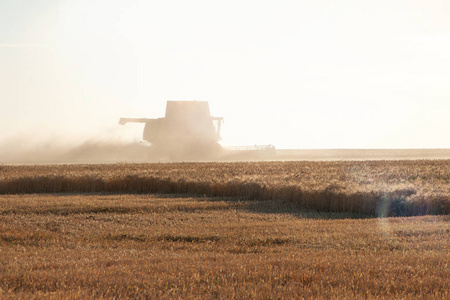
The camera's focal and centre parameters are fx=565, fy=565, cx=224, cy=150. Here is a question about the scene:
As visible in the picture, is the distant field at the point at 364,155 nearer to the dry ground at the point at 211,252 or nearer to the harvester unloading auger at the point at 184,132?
the harvester unloading auger at the point at 184,132

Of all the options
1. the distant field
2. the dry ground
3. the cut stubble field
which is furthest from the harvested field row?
the distant field

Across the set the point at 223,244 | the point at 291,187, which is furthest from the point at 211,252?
the point at 291,187

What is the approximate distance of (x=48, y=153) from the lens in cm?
4941

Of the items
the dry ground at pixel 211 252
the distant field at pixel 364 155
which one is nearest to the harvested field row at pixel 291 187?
the dry ground at pixel 211 252

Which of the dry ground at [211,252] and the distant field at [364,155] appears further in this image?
the distant field at [364,155]

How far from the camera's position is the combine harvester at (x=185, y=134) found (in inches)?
1806

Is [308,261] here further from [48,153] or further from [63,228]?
[48,153]

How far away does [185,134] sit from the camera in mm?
46344

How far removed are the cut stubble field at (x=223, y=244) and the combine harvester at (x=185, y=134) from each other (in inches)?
986

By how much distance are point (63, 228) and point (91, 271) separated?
552 cm

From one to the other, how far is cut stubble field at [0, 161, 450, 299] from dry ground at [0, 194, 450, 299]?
0.02 metres

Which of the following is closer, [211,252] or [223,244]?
[211,252]

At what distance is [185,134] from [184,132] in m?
0.20

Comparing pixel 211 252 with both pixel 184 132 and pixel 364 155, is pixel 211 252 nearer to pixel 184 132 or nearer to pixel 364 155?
pixel 184 132
